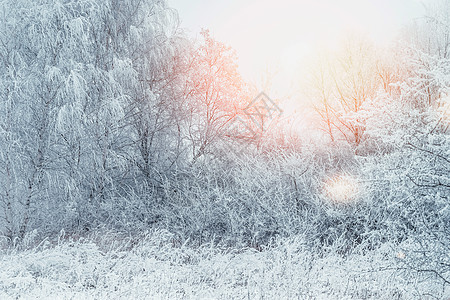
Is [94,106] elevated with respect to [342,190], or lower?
elevated

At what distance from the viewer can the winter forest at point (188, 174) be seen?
4.74m

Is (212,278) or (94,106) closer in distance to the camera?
(212,278)

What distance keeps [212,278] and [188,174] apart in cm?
492

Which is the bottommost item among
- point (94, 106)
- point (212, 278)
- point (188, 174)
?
point (212, 278)

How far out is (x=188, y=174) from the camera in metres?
9.98

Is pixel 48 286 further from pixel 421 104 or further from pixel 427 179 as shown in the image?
pixel 421 104

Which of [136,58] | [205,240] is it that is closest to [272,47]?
[136,58]

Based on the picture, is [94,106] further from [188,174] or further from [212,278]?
[212,278]

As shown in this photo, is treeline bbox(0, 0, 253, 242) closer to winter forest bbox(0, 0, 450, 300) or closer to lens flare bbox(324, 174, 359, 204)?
winter forest bbox(0, 0, 450, 300)

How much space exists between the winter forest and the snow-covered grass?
31 mm

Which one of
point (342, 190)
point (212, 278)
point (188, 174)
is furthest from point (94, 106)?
point (342, 190)

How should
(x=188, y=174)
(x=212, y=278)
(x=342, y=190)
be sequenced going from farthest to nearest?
(x=188, y=174) < (x=342, y=190) < (x=212, y=278)

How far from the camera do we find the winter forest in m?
4.74


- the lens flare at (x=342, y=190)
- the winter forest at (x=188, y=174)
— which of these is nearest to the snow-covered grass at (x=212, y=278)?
the winter forest at (x=188, y=174)
